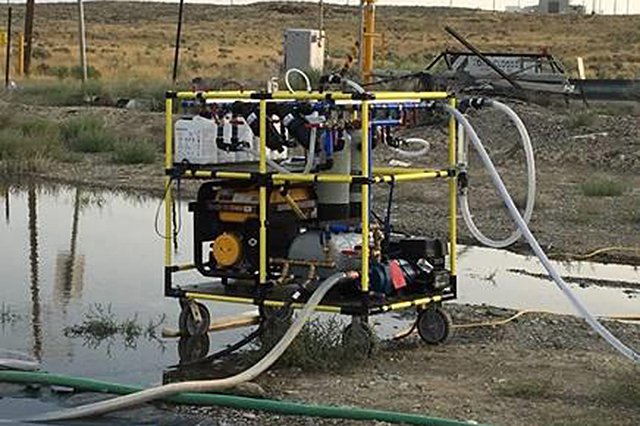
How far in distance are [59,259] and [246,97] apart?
466 centimetres

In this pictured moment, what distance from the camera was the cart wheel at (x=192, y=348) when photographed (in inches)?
408

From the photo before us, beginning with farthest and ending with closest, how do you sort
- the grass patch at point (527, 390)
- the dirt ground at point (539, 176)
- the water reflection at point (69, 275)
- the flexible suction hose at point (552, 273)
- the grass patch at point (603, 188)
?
1. the grass patch at point (603, 188)
2. the dirt ground at point (539, 176)
3. the water reflection at point (69, 275)
4. the flexible suction hose at point (552, 273)
5. the grass patch at point (527, 390)

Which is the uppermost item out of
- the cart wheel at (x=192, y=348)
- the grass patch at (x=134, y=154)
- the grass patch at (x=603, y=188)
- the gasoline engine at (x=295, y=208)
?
the gasoline engine at (x=295, y=208)

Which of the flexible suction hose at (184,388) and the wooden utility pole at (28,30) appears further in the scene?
the wooden utility pole at (28,30)

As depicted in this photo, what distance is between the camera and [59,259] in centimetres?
1476

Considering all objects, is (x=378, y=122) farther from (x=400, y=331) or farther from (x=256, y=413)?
(x=256, y=413)

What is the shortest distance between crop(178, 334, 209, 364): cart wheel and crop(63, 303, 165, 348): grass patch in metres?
0.25

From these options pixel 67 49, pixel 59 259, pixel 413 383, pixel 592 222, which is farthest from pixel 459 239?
pixel 67 49

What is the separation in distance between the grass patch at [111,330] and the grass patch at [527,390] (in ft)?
9.55

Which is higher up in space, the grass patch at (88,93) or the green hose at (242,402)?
the grass patch at (88,93)

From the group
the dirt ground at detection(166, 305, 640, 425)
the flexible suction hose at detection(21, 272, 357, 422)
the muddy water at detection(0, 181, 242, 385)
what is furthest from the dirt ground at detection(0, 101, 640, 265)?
the flexible suction hose at detection(21, 272, 357, 422)

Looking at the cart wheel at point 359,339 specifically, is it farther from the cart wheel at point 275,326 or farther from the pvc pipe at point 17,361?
the pvc pipe at point 17,361

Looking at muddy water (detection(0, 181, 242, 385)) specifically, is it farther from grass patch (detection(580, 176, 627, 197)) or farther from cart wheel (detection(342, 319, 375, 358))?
grass patch (detection(580, 176, 627, 197))

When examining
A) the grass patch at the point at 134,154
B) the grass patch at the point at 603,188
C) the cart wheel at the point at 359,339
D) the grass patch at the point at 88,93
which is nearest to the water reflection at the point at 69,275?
the cart wheel at the point at 359,339
